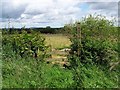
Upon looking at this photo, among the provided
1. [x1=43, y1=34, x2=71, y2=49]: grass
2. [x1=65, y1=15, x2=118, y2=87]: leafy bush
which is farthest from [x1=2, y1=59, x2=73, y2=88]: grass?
[x1=43, y1=34, x2=71, y2=49]: grass

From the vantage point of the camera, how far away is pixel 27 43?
9.05 metres

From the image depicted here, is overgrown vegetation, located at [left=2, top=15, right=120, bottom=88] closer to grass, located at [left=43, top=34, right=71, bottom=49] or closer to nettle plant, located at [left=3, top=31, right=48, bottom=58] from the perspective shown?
nettle plant, located at [left=3, top=31, right=48, bottom=58]

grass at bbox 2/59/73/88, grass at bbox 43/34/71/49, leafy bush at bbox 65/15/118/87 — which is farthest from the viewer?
grass at bbox 43/34/71/49

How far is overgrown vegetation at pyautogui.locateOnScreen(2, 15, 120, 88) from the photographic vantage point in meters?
7.09

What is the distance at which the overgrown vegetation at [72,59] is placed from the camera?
7.09 m

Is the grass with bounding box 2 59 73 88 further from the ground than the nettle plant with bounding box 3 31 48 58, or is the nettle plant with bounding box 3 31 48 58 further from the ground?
the nettle plant with bounding box 3 31 48 58

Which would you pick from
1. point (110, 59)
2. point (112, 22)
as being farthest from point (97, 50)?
point (112, 22)

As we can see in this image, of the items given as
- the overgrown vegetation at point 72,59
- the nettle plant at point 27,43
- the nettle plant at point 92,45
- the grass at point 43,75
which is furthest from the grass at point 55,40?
the grass at point 43,75

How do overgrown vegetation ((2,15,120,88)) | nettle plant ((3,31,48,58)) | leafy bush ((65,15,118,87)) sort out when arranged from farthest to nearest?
nettle plant ((3,31,48,58))
leafy bush ((65,15,118,87))
overgrown vegetation ((2,15,120,88))

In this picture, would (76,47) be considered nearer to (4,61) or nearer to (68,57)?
(68,57)

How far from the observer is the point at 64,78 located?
7.31 metres

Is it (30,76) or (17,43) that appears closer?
(30,76)

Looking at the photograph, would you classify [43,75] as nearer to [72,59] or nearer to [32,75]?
[32,75]

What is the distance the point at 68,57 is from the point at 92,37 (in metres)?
0.87
